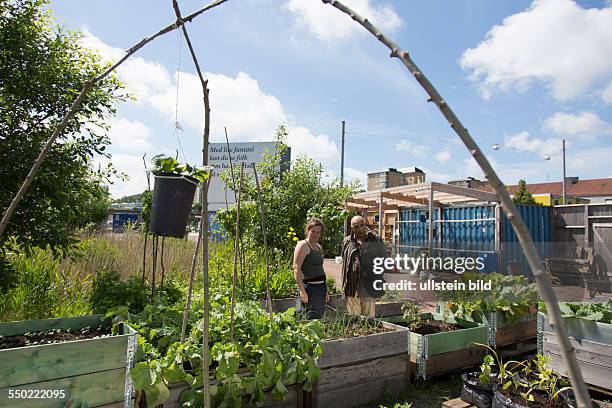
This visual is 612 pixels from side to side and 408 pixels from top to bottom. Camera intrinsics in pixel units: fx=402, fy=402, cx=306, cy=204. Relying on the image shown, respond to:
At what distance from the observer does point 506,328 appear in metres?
4.01

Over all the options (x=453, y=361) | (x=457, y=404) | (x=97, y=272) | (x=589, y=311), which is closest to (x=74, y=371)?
(x=97, y=272)

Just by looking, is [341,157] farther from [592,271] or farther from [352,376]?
[352,376]

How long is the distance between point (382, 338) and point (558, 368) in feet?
4.50

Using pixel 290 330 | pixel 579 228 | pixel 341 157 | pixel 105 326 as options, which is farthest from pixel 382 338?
pixel 341 157

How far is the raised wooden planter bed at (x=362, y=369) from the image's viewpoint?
282 cm

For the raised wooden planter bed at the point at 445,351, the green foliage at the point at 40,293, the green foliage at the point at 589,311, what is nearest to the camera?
the green foliage at the point at 589,311

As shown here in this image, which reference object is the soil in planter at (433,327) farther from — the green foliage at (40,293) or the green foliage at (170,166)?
the green foliage at (40,293)

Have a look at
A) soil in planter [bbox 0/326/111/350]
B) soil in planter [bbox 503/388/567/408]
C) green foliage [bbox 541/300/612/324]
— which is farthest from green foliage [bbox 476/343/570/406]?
soil in planter [bbox 0/326/111/350]

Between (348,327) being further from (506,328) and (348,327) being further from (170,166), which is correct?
(170,166)

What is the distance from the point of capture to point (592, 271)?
8617 millimetres

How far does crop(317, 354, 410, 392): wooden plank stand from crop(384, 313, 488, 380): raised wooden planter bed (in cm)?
18

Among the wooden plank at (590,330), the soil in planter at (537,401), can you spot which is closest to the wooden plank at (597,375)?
the wooden plank at (590,330)

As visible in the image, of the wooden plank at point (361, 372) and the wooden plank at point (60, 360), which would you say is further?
the wooden plank at point (361, 372)

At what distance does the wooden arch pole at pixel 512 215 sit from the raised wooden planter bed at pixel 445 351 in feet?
9.97
